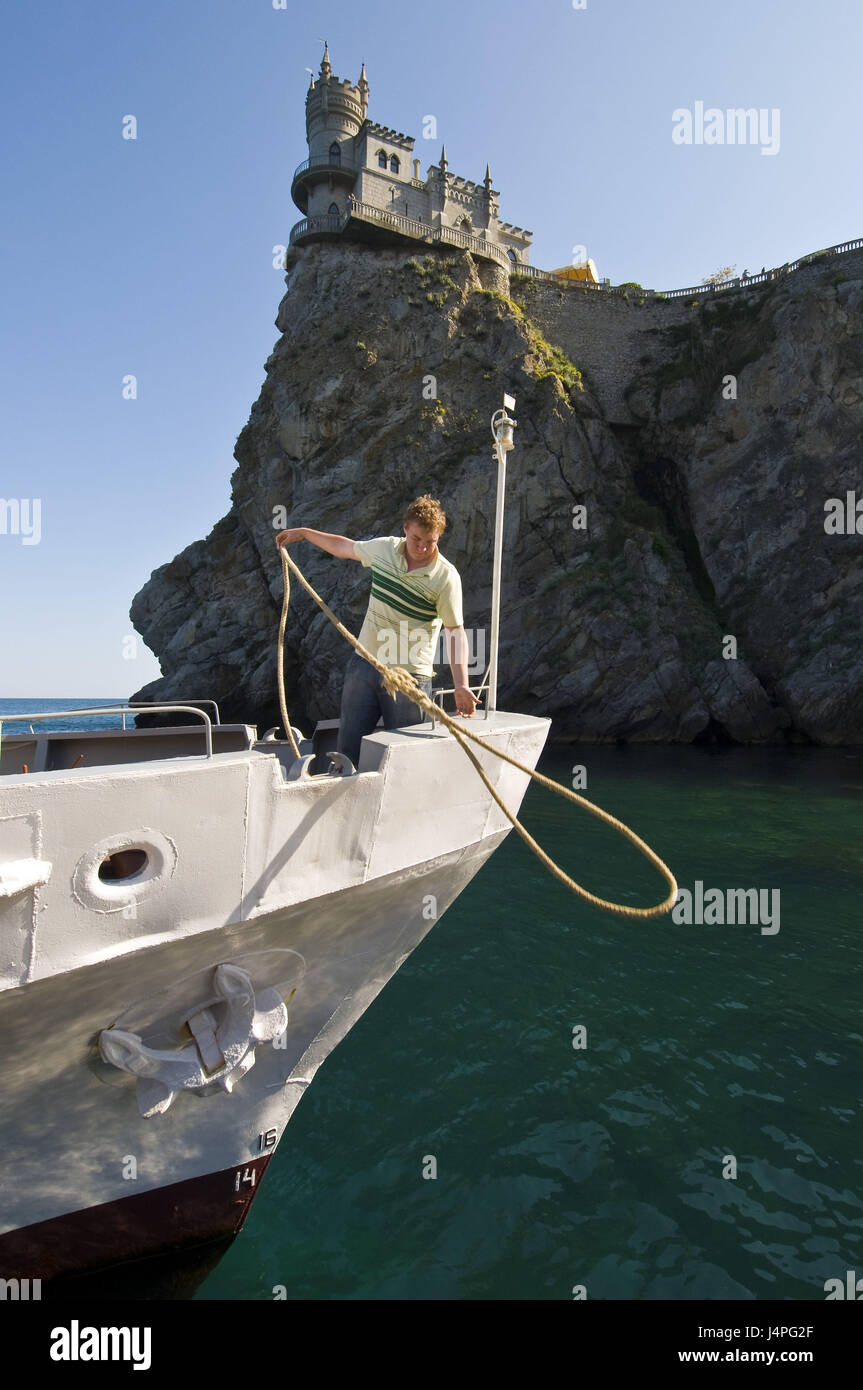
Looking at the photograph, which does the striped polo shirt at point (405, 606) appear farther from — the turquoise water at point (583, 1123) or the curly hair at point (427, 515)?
the turquoise water at point (583, 1123)

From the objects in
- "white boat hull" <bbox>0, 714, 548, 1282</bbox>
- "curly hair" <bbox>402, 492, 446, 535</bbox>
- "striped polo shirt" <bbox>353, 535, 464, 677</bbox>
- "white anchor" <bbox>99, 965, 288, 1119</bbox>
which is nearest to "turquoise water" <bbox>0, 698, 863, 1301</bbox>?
"white boat hull" <bbox>0, 714, 548, 1282</bbox>

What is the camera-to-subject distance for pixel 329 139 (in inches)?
1565

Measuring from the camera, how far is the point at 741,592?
32.4 meters

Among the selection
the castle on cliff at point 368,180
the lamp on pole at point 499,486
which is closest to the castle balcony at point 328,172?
the castle on cliff at point 368,180

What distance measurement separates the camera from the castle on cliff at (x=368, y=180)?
38.4 m

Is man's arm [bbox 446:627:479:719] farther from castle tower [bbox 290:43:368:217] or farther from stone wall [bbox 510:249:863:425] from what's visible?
castle tower [bbox 290:43:368:217]

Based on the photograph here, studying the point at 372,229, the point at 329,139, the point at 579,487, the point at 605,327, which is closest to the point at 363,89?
the point at 329,139

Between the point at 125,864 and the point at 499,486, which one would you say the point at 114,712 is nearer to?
the point at 125,864

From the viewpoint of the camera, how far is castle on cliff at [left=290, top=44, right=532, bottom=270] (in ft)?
126

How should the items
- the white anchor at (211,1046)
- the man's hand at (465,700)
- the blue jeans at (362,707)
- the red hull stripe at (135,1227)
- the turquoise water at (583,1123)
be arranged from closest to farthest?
1. the white anchor at (211,1046)
2. the red hull stripe at (135,1227)
3. the turquoise water at (583,1123)
4. the man's hand at (465,700)
5. the blue jeans at (362,707)

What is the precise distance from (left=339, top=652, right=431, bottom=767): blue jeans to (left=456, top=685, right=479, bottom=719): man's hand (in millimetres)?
458

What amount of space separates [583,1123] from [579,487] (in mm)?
32246

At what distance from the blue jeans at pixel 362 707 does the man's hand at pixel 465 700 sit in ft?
1.50
